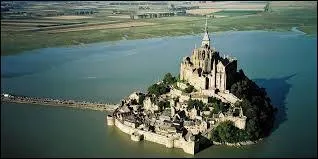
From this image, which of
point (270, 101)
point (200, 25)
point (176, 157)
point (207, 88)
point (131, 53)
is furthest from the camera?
point (200, 25)

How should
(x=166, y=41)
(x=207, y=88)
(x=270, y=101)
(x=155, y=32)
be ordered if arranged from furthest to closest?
(x=155, y=32), (x=166, y=41), (x=270, y=101), (x=207, y=88)

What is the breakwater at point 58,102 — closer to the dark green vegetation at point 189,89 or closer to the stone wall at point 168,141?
the dark green vegetation at point 189,89

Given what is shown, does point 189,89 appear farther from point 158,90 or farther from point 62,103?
point 62,103

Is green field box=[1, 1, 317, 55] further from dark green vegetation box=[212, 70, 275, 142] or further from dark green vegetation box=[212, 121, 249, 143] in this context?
dark green vegetation box=[212, 121, 249, 143]

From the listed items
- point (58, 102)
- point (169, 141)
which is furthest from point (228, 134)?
point (58, 102)

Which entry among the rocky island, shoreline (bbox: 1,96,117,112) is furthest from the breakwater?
the rocky island

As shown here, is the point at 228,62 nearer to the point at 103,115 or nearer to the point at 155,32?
the point at 103,115

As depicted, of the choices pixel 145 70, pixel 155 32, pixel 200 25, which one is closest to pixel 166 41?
pixel 155 32
